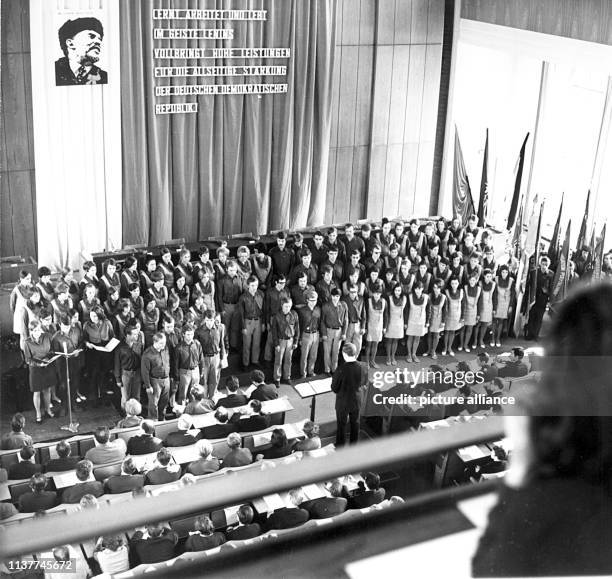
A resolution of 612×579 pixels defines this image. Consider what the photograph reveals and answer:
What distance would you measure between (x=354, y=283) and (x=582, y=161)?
699 centimetres

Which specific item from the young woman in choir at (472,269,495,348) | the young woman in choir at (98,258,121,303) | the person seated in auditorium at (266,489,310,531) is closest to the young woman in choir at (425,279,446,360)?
the young woman in choir at (472,269,495,348)

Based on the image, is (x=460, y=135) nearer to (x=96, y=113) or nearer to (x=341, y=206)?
(x=341, y=206)

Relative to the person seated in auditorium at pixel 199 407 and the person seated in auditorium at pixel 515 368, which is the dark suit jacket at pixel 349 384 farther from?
the person seated in auditorium at pixel 515 368

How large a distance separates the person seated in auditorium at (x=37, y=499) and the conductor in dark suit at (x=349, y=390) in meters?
2.89

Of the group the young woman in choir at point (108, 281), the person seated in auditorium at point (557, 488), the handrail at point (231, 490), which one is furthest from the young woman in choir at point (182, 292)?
the handrail at point (231, 490)

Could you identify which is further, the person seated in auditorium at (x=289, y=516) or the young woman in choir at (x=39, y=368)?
the young woman in choir at (x=39, y=368)

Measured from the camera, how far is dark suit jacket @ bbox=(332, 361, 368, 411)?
27.4 feet

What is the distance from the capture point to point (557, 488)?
→ 162cm

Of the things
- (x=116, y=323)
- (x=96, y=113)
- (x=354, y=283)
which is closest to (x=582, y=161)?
(x=354, y=283)

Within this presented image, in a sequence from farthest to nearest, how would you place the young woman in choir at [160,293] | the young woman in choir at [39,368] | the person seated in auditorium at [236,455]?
the young woman in choir at [160,293] < the young woman in choir at [39,368] < the person seated in auditorium at [236,455]

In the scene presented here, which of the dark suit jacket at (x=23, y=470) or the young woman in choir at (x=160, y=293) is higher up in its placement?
the young woman in choir at (x=160, y=293)

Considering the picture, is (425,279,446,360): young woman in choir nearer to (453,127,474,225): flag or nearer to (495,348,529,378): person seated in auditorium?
(495,348,529,378): person seated in auditorium

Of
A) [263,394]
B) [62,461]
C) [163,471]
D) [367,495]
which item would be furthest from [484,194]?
[62,461]

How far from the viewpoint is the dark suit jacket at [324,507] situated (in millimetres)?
6379
